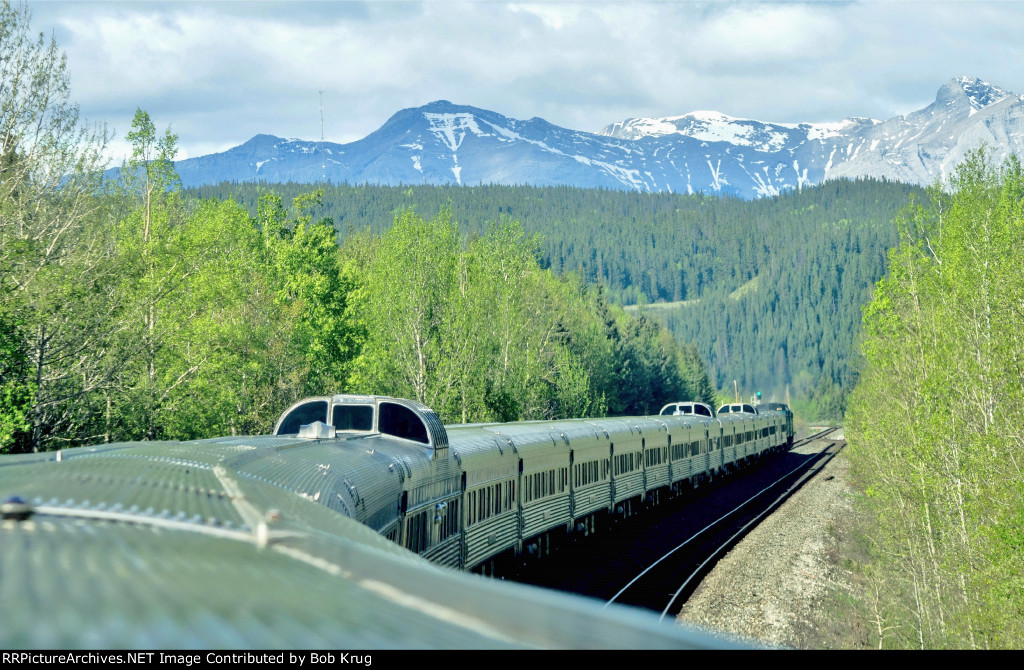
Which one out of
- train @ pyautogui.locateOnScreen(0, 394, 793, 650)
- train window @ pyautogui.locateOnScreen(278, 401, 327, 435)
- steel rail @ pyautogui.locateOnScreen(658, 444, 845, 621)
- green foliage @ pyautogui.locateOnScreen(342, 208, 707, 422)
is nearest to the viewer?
train @ pyautogui.locateOnScreen(0, 394, 793, 650)

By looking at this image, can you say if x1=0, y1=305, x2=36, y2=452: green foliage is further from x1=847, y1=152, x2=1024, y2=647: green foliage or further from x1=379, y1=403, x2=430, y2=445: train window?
x1=847, y1=152, x2=1024, y2=647: green foliage

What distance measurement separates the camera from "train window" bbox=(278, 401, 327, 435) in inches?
681

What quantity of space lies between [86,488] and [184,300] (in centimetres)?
2839

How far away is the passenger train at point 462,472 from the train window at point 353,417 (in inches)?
0.7

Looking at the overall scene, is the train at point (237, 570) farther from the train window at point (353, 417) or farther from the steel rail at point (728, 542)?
the train window at point (353, 417)

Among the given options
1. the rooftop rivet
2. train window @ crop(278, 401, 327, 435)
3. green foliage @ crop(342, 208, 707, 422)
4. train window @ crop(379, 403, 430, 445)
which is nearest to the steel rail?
train window @ crop(379, 403, 430, 445)

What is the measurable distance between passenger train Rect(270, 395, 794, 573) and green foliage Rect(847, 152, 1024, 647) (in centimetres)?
777

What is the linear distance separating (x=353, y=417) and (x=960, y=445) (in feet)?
59.8

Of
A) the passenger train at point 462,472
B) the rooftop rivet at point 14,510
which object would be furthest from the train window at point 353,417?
the rooftop rivet at point 14,510

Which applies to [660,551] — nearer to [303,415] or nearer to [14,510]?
[303,415]

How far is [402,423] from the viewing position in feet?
53.4

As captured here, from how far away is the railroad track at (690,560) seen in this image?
773 inches

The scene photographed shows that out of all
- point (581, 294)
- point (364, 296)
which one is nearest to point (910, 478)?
point (364, 296)

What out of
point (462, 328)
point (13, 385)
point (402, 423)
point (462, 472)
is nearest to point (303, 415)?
point (402, 423)
